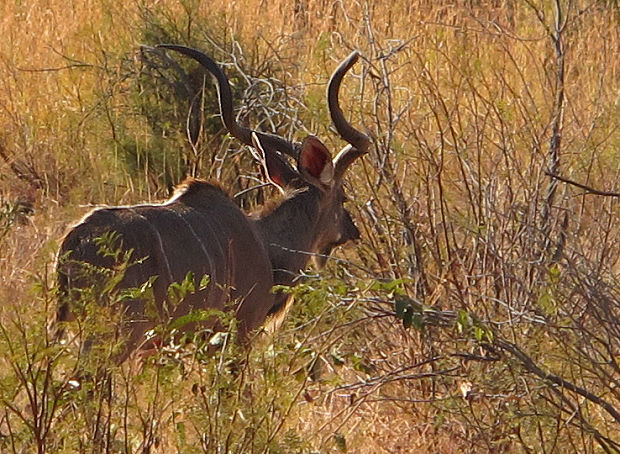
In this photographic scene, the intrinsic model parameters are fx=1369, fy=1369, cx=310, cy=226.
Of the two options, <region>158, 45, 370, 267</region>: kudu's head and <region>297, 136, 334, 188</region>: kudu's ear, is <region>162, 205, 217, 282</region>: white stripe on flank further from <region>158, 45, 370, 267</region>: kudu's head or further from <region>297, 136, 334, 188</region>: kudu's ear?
<region>297, 136, 334, 188</region>: kudu's ear

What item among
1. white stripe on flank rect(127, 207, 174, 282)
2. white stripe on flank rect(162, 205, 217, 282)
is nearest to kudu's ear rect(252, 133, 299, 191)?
white stripe on flank rect(162, 205, 217, 282)

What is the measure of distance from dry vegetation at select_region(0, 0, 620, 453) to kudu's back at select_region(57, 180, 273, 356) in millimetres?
170

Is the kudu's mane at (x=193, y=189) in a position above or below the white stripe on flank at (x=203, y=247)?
above

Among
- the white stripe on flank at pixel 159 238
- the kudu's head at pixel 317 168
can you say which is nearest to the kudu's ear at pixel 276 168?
the kudu's head at pixel 317 168

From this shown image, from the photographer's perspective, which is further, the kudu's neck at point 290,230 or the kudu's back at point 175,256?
the kudu's neck at point 290,230

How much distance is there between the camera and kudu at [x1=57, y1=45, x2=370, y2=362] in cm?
388

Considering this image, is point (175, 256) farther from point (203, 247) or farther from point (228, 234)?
point (228, 234)

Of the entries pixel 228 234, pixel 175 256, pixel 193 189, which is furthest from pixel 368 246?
pixel 175 256

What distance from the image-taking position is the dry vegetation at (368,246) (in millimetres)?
3088

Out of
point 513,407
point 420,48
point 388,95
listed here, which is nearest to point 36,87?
point 420,48

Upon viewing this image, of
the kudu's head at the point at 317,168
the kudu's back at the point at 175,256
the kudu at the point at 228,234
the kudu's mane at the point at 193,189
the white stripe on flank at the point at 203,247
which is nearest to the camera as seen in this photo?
the kudu's back at the point at 175,256

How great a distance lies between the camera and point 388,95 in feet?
15.4

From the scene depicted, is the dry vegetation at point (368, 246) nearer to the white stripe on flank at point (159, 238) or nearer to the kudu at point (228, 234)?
the kudu at point (228, 234)

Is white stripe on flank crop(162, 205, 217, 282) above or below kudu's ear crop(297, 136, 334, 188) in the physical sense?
below
